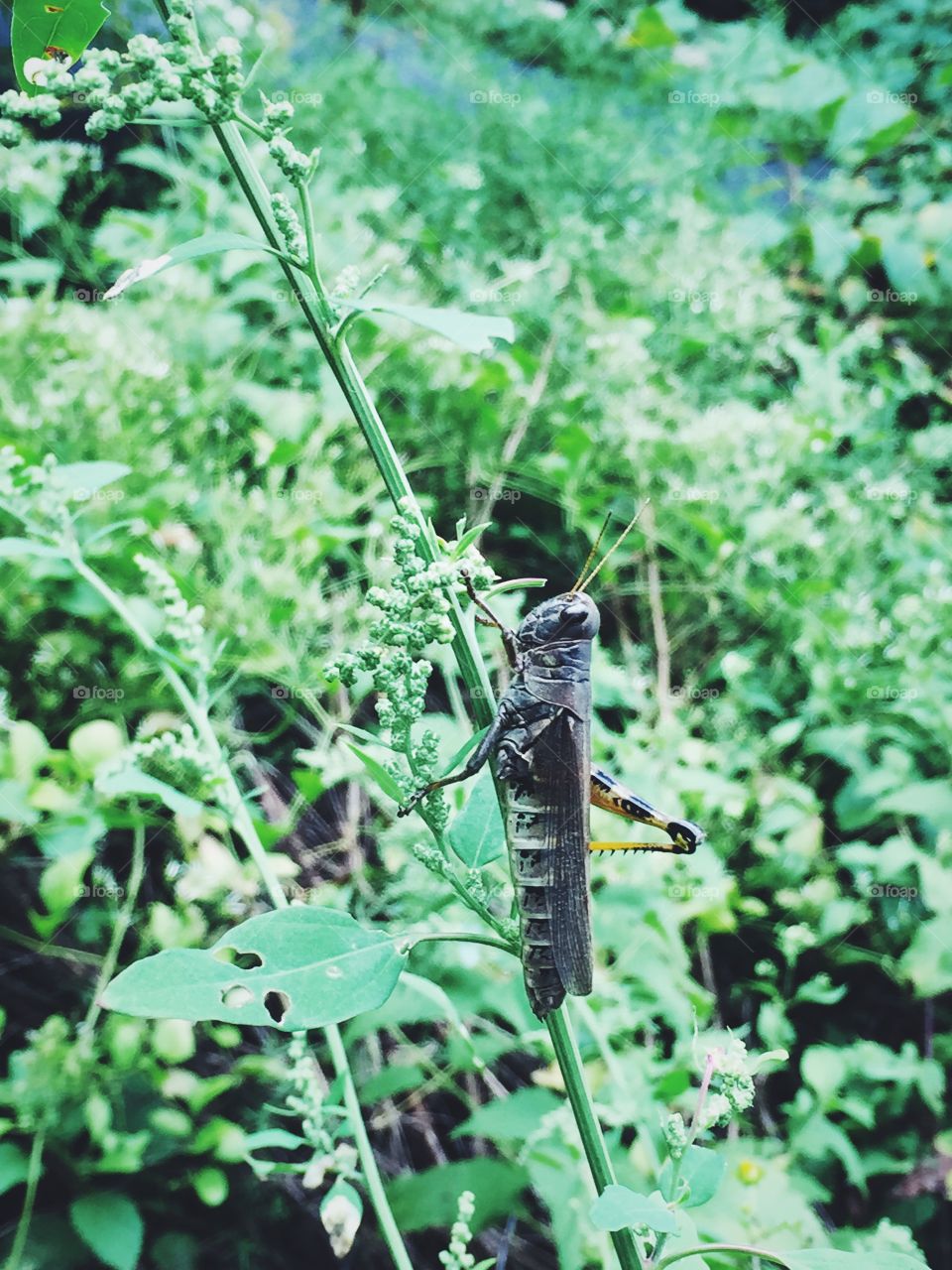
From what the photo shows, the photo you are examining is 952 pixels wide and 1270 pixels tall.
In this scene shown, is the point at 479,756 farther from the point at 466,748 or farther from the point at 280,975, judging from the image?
the point at 280,975

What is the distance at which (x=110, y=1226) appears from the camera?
97 centimetres

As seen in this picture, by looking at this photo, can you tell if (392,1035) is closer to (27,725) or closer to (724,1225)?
(724,1225)

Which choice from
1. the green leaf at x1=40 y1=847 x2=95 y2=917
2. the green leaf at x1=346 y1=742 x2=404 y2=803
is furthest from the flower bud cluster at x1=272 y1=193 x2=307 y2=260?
the green leaf at x1=40 y1=847 x2=95 y2=917

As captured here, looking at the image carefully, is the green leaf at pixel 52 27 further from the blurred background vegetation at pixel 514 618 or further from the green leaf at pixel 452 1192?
the green leaf at pixel 452 1192

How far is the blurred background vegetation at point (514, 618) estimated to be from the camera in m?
1.08

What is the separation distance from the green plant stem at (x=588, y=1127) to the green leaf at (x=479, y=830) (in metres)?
0.10

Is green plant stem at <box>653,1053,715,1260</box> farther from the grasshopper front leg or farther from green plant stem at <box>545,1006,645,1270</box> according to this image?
the grasshopper front leg

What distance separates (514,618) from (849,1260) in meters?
0.87

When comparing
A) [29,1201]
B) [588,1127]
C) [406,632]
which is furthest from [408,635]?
[29,1201]

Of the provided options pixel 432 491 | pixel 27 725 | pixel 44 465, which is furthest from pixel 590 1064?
pixel 432 491

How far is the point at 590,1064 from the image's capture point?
116 centimetres

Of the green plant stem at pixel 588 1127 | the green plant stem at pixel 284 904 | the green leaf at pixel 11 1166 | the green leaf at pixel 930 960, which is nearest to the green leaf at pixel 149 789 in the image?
the green plant stem at pixel 284 904

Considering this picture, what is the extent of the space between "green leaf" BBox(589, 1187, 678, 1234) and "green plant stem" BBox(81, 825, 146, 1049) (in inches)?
31.8

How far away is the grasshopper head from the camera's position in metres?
0.60
